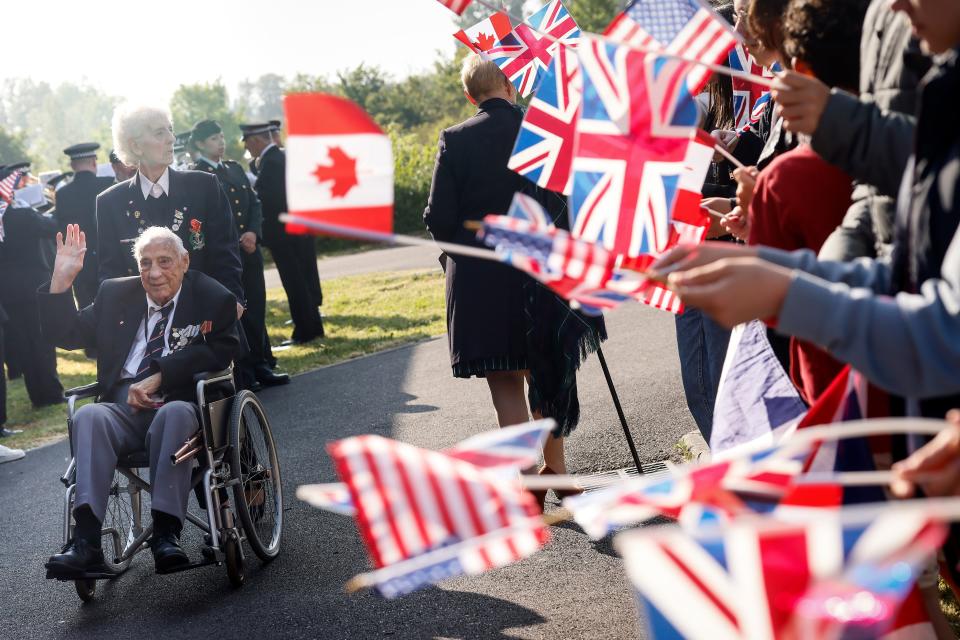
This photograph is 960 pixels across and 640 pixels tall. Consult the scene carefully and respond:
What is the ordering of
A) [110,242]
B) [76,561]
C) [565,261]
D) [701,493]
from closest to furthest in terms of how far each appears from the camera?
[701,493], [565,261], [76,561], [110,242]

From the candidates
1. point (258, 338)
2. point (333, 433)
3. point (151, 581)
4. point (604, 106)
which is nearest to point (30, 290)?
point (258, 338)

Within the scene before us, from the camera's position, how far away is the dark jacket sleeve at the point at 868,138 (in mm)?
1994

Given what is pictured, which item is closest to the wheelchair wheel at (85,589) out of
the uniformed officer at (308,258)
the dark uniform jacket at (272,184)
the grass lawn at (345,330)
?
the grass lawn at (345,330)

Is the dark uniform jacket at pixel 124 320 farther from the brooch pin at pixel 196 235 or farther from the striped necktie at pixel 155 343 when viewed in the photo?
the brooch pin at pixel 196 235

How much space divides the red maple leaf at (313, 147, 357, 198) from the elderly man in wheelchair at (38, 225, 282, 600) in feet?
8.46

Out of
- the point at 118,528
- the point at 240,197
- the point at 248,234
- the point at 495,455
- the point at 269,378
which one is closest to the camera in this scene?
the point at 495,455

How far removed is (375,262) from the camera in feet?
64.1

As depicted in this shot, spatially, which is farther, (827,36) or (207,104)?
(207,104)

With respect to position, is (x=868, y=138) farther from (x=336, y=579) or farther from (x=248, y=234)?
(x=248, y=234)

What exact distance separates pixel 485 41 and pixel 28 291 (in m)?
6.36

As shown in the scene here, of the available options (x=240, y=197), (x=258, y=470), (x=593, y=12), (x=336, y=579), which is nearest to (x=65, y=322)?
(x=258, y=470)

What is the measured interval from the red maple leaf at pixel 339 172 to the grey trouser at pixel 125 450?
2654mm

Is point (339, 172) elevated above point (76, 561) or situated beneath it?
elevated above

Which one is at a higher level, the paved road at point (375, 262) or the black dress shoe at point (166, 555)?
the black dress shoe at point (166, 555)
